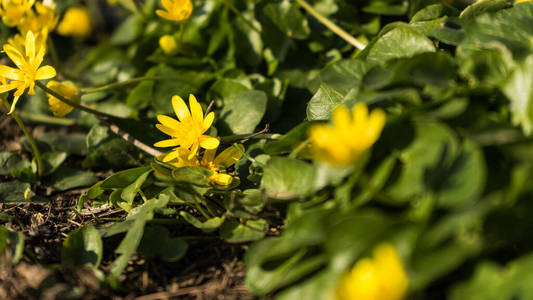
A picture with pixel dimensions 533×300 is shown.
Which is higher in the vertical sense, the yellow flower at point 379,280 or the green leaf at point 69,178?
the yellow flower at point 379,280

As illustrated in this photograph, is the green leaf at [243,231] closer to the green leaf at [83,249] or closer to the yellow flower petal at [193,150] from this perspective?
the yellow flower petal at [193,150]

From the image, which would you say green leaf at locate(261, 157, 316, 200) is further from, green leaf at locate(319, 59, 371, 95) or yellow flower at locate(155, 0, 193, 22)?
yellow flower at locate(155, 0, 193, 22)

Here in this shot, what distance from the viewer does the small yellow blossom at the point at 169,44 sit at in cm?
218

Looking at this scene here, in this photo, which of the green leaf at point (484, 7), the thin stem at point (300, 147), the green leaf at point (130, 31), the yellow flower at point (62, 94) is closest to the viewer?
the thin stem at point (300, 147)

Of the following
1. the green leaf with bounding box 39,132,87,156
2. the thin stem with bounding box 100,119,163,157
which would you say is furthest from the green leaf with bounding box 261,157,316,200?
the green leaf with bounding box 39,132,87,156

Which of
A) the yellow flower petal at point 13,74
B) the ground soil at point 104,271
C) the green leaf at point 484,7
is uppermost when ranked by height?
the yellow flower petal at point 13,74

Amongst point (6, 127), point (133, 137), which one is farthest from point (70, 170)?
point (6, 127)

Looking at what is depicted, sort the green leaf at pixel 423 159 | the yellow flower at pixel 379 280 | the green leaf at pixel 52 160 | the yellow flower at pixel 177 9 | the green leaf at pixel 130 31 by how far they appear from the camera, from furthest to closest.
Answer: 1. the green leaf at pixel 130 31
2. the green leaf at pixel 52 160
3. the yellow flower at pixel 177 9
4. the green leaf at pixel 423 159
5. the yellow flower at pixel 379 280

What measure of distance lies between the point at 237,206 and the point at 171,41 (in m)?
1.07

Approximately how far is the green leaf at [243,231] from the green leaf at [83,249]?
0.40 meters

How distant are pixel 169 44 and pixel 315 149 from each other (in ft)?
4.35

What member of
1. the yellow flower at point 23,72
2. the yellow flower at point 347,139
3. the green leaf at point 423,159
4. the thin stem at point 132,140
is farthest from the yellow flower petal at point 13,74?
the green leaf at point 423,159

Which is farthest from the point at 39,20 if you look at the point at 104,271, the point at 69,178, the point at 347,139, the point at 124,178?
the point at 347,139

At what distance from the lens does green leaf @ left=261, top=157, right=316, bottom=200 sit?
137cm
